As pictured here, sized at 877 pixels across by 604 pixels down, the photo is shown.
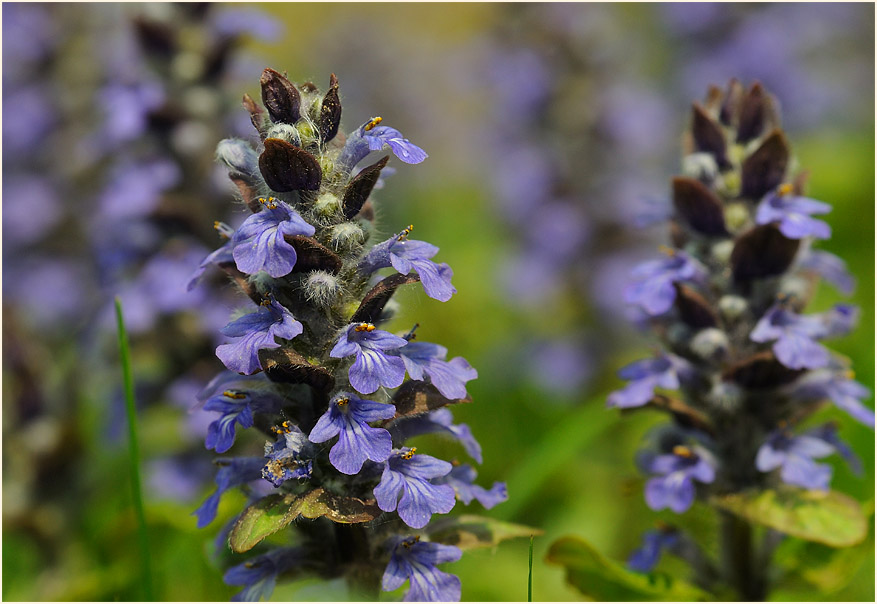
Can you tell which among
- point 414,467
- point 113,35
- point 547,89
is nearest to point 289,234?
point 414,467

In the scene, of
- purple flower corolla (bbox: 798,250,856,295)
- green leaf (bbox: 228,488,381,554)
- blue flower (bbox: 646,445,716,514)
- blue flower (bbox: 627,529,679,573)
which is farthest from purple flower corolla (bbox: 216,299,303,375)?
purple flower corolla (bbox: 798,250,856,295)

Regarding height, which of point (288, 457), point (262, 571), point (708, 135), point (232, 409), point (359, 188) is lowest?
point (262, 571)

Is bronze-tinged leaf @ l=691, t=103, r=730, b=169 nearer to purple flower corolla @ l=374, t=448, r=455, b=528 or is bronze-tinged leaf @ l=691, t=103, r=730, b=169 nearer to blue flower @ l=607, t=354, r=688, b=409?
blue flower @ l=607, t=354, r=688, b=409

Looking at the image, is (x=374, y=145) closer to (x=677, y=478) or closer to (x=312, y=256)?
(x=312, y=256)

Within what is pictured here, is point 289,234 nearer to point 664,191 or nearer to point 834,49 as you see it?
point 664,191

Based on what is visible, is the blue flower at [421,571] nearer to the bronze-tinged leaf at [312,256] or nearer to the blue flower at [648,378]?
the bronze-tinged leaf at [312,256]

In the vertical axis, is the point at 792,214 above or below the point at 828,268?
above

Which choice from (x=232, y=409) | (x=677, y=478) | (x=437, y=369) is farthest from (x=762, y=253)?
(x=232, y=409)
